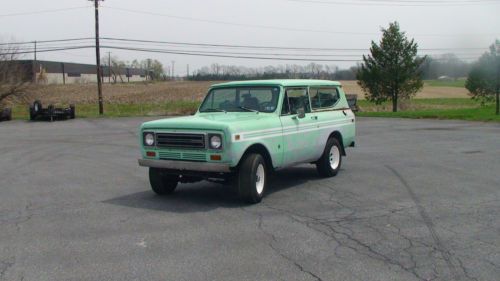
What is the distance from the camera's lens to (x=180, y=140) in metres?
7.94

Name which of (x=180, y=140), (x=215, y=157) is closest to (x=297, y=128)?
(x=215, y=157)

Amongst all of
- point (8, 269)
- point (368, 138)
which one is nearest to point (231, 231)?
point (8, 269)

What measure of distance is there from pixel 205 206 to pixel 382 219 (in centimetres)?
253

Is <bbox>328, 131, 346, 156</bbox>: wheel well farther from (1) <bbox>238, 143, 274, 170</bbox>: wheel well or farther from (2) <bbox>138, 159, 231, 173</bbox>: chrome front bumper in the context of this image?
(2) <bbox>138, 159, 231, 173</bbox>: chrome front bumper

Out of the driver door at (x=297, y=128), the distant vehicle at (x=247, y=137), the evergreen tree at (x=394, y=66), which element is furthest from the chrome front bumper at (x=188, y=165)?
the evergreen tree at (x=394, y=66)

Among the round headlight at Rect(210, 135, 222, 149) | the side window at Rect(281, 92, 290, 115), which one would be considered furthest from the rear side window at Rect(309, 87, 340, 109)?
the round headlight at Rect(210, 135, 222, 149)

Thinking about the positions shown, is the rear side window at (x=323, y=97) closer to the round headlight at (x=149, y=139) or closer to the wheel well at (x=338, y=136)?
the wheel well at (x=338, y=136)

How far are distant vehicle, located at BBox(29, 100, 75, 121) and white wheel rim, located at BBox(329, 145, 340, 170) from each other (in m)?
23.8

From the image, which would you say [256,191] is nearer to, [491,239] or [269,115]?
[269,115]

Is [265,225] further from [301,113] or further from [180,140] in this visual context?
[301,113]

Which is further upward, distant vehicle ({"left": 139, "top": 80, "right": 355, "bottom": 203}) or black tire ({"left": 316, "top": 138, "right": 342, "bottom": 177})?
distant vehicle ({"left": 139, "top": 80, "right": 355, "bottom": 203})

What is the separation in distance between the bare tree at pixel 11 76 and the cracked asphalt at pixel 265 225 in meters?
27.4

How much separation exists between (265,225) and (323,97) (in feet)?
13.8

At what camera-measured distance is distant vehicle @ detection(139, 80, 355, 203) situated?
767 centimetres
